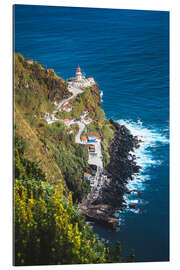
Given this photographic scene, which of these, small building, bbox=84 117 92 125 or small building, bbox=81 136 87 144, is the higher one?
small building, bbox=84 117 92 125

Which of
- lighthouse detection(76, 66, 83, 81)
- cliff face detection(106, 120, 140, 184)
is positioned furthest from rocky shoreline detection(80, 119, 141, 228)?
lighthouse detection(76, 66, 83, 81)

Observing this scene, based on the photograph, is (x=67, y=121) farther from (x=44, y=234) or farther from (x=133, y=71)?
(x=44, y=234)

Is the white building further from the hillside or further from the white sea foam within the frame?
the white sea foam

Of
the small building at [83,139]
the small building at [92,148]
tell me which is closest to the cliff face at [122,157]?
the small building at [92,148]

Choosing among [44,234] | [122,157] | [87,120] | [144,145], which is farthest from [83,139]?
[44,234]
